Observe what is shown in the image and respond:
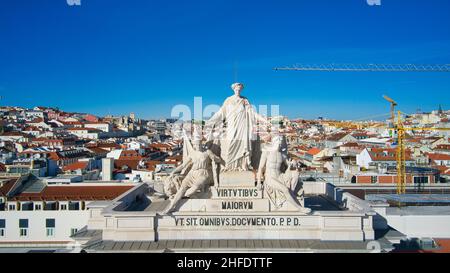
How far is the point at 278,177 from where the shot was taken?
15.3 m

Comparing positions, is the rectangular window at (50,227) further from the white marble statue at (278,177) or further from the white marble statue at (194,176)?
the white marble statue at (278,177)

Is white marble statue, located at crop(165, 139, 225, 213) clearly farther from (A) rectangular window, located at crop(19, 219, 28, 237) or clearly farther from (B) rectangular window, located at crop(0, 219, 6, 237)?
(B) rectangular window, located at crop(0, 219, 6, 237)

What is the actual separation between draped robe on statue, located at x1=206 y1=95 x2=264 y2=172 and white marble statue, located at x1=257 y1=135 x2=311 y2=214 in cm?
109

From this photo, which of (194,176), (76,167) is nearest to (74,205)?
(194,176)

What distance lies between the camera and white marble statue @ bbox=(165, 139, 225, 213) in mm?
15478

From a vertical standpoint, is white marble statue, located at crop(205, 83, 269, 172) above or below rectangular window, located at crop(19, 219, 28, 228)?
above

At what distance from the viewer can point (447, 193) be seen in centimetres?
2989

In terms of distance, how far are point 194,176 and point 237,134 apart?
240 centimetres

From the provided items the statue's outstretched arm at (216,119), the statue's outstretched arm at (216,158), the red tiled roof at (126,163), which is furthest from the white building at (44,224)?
the red tiled roof at (126,163)

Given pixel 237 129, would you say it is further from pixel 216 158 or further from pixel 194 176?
pixel 194 176

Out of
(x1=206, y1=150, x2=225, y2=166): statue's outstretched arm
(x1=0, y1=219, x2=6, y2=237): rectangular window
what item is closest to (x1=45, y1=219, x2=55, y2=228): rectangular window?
(x1=0, y1=219, x2=6, y2=237): rectangular window
